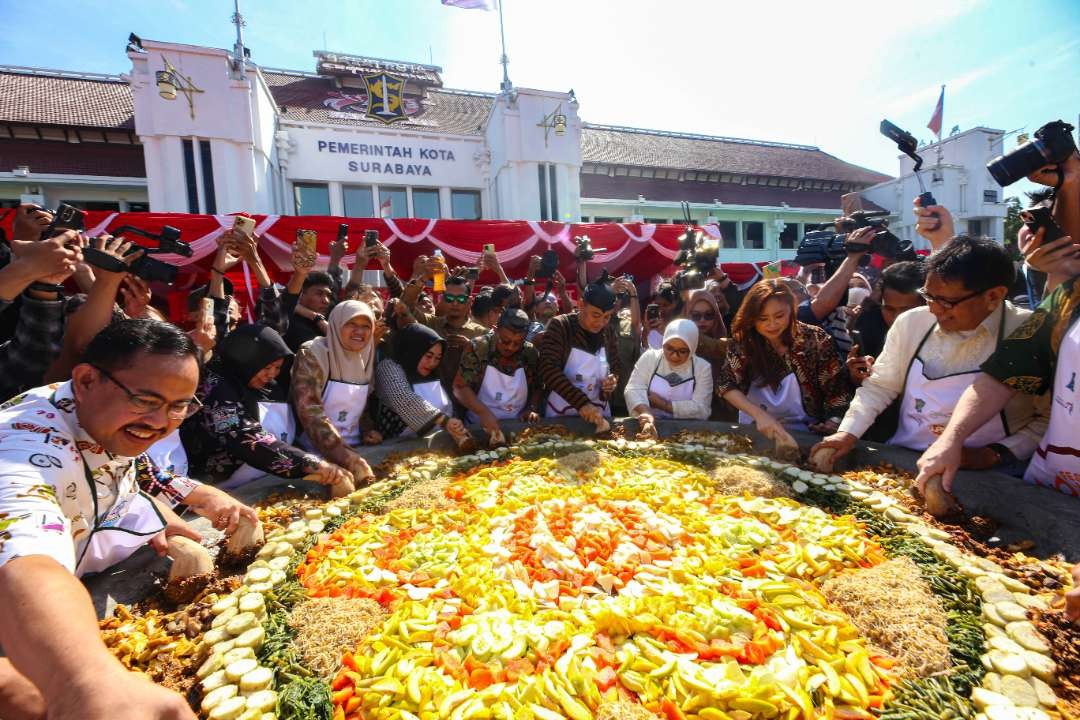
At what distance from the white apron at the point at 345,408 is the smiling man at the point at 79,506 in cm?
160

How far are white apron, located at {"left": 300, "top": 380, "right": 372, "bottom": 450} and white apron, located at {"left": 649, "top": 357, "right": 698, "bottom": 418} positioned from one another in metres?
2.36

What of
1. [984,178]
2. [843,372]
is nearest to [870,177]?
[984,178]

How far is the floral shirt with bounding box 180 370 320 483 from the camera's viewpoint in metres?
3.29

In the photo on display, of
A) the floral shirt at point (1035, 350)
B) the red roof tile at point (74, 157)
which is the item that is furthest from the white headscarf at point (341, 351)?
the red roof tile at point (74, 157)

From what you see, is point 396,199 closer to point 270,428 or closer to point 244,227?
point 244,227

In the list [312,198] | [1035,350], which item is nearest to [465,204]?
[312,198]

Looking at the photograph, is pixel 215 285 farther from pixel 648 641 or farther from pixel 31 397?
pixel 648 641

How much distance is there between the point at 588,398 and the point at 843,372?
196 centimetres

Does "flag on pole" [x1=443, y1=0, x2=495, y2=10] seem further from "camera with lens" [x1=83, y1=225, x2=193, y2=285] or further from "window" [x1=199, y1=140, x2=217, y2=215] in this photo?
"camera with lens" [x1=83, y1=225, x2=193, y2=285]

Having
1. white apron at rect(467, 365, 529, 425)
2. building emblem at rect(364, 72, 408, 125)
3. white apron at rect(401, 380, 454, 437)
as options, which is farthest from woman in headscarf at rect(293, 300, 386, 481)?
building emblem at rect(364, 72, 408, 125)

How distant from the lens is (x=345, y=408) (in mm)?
4066

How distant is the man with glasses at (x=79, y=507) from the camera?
1.08 metres

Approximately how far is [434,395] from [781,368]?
9.04 feet

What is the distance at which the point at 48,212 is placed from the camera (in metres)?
2.95
